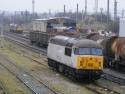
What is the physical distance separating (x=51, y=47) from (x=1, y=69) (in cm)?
439

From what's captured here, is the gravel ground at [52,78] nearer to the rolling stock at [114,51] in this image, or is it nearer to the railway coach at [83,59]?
the railway coach at [83,59]

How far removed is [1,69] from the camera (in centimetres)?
3275

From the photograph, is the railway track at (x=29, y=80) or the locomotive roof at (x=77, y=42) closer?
the railway track at (x=29, y=80)

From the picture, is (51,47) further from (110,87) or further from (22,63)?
(110,87)

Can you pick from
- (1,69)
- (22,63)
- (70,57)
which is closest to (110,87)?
(70,57)

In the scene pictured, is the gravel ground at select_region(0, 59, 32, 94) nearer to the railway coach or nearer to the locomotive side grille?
the railway coach

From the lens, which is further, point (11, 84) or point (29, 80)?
point (29, 80)

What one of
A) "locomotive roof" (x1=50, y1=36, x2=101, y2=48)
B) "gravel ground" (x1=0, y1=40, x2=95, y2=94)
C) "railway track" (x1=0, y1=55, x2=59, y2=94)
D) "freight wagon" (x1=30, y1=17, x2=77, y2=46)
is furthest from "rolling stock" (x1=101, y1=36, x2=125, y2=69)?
"freight wagon" (x1=30, y1=17, x2=77, y2=46)

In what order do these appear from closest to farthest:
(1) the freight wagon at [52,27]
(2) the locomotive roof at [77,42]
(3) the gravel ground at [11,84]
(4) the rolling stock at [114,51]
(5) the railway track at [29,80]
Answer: (3) the gravel ground at [11,84], (5) the railway track at [29,80], (2) the locomotive roof at [77,42], (4) the rolling stock at [114,51], (1) the freight wagon at [52,27]

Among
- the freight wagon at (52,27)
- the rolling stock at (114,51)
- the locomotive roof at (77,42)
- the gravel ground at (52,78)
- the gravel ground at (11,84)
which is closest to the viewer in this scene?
the gravel ground at (11,84)

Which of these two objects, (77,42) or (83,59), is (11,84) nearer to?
(83,59)

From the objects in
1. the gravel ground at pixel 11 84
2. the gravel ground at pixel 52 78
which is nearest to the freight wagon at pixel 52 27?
the gravel ground at pixel 52 78

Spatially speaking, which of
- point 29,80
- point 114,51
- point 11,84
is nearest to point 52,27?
point 114,51

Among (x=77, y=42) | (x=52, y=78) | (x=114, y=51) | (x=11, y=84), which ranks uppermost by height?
(x=77, y=42)
